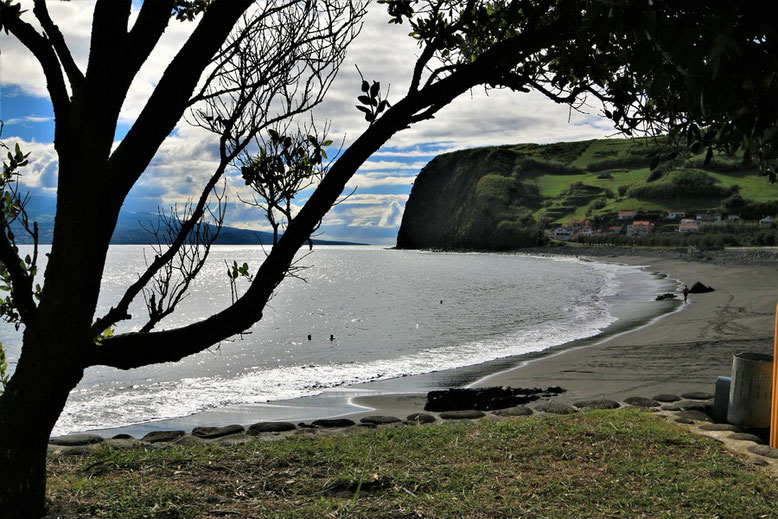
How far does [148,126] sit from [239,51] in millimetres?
1749

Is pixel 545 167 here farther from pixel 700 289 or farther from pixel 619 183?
pixel 700 289

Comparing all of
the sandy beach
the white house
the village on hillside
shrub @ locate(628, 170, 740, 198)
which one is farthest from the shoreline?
shrub @ locate(628, 170, 740, 198)

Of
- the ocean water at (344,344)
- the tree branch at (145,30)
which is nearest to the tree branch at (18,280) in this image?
the ocean water at (344,344)

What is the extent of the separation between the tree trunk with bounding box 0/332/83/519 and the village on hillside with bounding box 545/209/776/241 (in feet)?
335

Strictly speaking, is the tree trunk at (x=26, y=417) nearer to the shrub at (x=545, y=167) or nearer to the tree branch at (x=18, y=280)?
the tree branch at (x=18, y=280)

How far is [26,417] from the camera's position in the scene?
3.73 metres

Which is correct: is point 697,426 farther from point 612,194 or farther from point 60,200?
point 612,194

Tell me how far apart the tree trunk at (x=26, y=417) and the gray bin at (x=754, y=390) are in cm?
756

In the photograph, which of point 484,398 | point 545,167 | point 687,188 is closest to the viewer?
point 484,398

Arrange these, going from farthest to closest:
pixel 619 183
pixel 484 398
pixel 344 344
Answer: pixel 619 183
pixel 344 344
pixel 484 398

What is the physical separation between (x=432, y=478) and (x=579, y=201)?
5631 inches

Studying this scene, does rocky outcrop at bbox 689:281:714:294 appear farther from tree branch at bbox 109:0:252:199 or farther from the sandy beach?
tree branch at bbox 109:0:252:199

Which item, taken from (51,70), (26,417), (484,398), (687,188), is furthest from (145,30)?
(687,188)

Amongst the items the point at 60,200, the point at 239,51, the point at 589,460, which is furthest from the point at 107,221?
the point at 589,460
